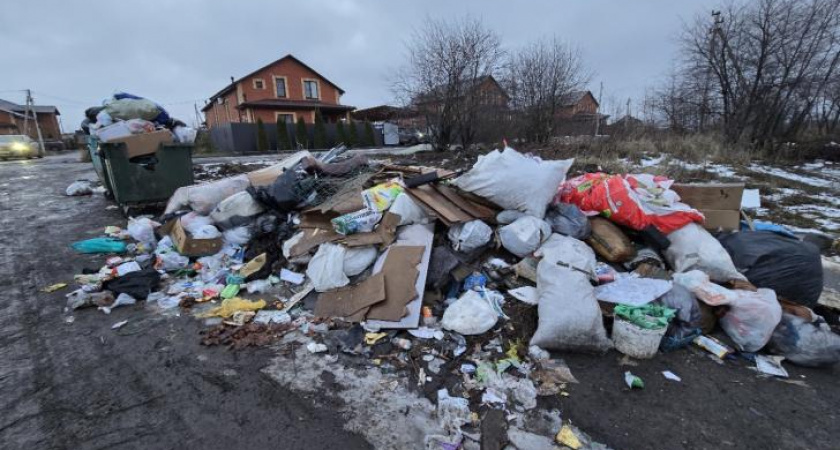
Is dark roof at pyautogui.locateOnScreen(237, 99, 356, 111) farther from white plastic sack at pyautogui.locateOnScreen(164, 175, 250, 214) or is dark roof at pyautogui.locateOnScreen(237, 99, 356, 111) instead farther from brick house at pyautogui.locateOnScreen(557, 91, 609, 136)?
white plastic sack at pyautogui.locateOnScreen(164, 175, 250, 214)

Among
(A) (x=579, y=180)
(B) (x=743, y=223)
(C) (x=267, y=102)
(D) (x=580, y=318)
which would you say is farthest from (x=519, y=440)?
(C) (x=267, y=102)

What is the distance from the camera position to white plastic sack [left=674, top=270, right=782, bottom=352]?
2.09 m

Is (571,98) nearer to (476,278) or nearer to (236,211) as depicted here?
(476,278)

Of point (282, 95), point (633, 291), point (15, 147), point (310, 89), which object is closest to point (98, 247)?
point (633, 291)

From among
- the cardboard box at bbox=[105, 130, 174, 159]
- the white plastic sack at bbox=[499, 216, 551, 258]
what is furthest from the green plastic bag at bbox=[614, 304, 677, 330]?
the cardboard box at bbox=[105, 130, 174, 159]

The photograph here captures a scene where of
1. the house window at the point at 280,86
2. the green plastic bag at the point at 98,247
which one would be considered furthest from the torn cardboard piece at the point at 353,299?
the house window at the point at 280,86

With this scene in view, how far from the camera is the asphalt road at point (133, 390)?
1.54 m

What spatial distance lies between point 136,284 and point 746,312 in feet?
13.7

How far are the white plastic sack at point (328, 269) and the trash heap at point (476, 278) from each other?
0.4 inches

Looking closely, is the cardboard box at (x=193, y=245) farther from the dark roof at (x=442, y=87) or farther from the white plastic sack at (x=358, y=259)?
the dark roof at (x=442, y=87)

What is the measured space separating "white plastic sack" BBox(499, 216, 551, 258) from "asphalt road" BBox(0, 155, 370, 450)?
1.83 metres

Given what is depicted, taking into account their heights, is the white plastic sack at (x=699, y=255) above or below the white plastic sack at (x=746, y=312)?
above

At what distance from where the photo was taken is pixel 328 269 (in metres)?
2.78

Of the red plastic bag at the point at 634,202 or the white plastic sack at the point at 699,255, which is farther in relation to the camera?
Result: the red plastic bag at the point at 634,202
